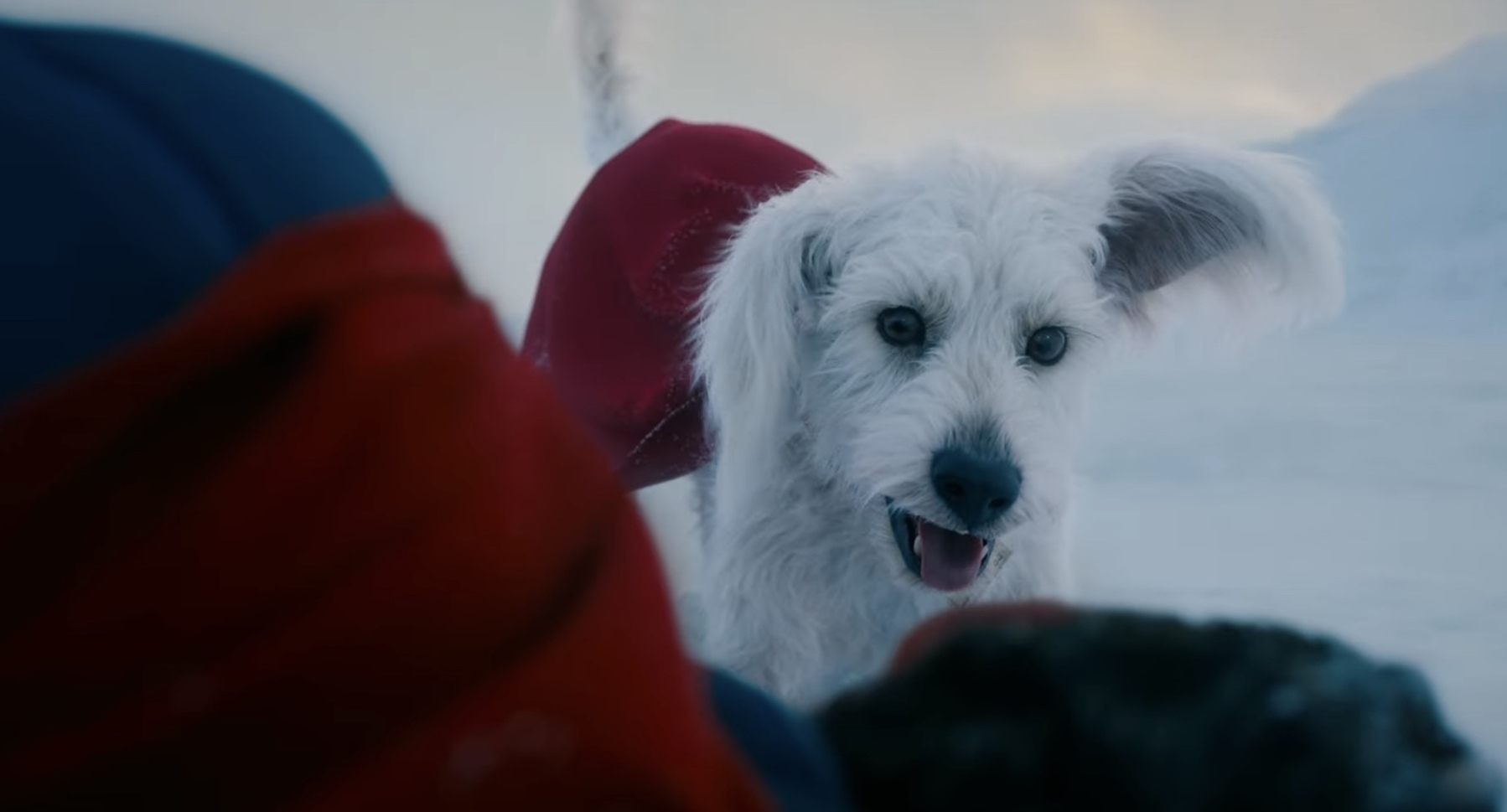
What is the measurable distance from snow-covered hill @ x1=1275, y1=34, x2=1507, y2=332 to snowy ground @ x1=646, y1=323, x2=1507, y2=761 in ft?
0.22

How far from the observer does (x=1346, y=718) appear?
31 centimetres

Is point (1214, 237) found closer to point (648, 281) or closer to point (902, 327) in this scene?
point (902, 327)

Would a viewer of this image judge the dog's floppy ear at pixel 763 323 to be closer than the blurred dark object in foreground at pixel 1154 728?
No

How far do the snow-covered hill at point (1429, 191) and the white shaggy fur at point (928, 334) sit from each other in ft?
1.78

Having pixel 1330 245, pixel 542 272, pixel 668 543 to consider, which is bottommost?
pixel 668 543

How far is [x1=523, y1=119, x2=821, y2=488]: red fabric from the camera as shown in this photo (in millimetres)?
1202

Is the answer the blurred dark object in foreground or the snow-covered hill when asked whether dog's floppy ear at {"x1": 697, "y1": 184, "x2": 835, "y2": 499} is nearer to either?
the blurred dark object in foreground

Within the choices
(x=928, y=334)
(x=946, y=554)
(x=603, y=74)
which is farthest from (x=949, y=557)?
(x=603, y=74)

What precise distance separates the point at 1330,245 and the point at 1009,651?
0.77m

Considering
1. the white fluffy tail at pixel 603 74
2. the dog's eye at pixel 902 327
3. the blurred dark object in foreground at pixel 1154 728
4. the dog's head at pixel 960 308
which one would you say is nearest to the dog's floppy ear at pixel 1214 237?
the dog's head at pixel 960 308

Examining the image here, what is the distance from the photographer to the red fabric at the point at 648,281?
Answer: 1202 millimetres

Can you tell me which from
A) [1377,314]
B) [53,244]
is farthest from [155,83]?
[1377,314]

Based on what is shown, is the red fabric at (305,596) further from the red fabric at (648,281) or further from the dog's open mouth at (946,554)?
the red fabric at (648,281)

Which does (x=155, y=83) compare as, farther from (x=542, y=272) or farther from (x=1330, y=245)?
(x=542, y=272)
